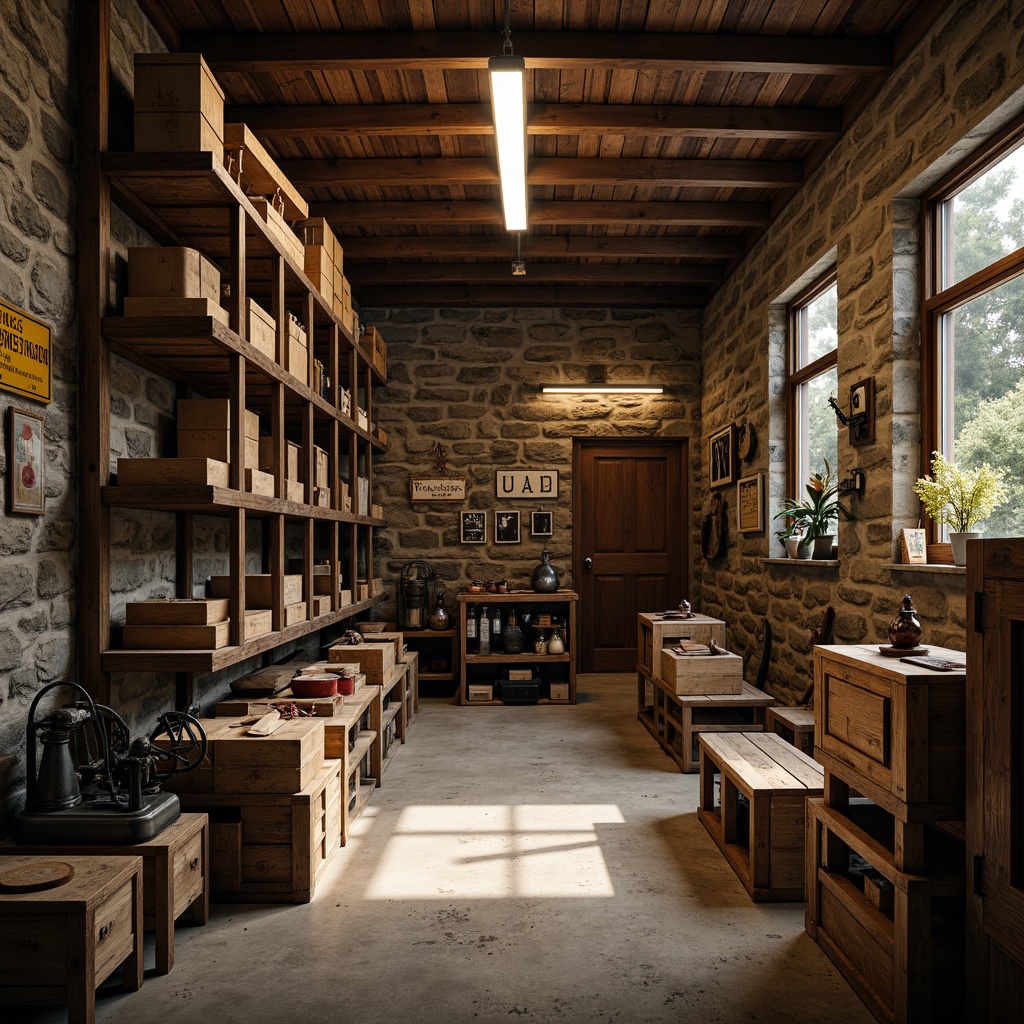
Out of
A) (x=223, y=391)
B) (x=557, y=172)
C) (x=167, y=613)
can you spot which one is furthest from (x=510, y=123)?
(x=167, y=613)

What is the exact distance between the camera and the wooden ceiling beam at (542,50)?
333 centimetres

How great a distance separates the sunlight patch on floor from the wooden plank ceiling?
3.34 meters

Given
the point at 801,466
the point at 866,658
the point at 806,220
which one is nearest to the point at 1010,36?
the point at 806,220

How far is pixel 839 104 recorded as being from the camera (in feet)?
12.9

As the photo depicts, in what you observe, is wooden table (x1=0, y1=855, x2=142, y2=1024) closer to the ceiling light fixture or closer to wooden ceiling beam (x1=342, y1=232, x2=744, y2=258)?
the ceiling light fixture

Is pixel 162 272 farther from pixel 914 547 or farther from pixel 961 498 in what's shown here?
pixel 914 547

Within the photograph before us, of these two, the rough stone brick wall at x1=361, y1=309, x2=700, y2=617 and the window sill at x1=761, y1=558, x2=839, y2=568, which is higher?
the rough stone brick wall at x1=361, y1=309, x2=700, y2=617

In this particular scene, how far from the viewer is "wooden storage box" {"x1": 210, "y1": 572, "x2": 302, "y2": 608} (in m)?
3.25

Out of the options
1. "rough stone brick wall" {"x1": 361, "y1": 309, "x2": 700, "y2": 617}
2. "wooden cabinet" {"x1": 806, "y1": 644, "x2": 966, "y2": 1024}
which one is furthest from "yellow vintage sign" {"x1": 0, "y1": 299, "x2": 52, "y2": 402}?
"rough stone brick wall" {"x1": 361, "y1": 309, "x2": 700, "y2": 617}

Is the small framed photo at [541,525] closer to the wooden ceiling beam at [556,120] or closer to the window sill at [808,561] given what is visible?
the window sill at [808,561]

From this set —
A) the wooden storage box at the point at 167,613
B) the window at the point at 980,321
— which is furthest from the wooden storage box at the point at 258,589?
the window at the point at 980,321

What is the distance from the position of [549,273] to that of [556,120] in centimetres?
231

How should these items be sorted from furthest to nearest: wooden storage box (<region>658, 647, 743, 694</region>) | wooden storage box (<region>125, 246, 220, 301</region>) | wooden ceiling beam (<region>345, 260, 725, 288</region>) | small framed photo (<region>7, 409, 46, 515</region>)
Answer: wooden ceiling beam (<region>345, 260, 725, 288</region>) < wooden storage box (<region>658, 647, 743, 694</region>) < wooden storage box (<region>125, 246, 220, 301</region>) < small framed photo (<region>7, 409, 46, 515</region>)

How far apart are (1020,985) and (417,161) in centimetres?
450
